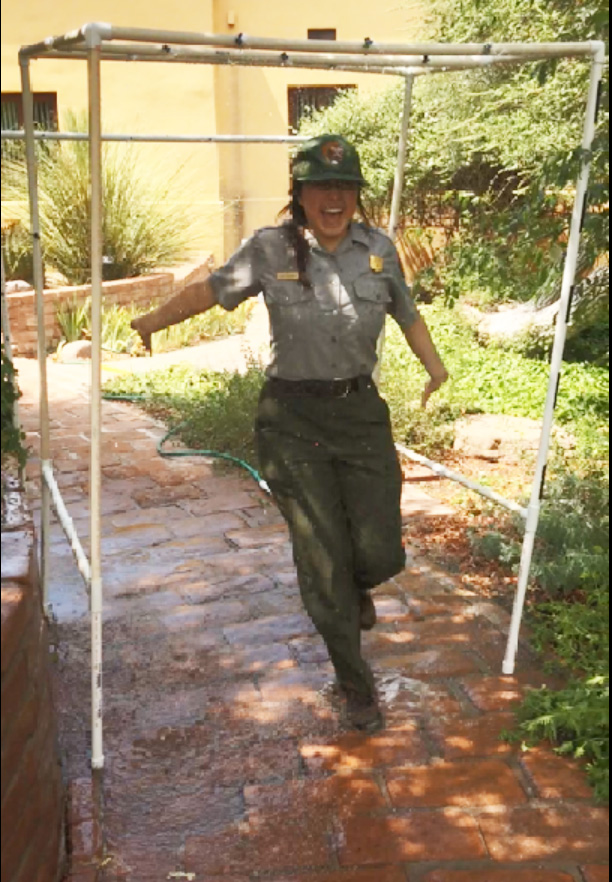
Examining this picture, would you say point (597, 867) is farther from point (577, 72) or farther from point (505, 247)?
point (577, 72)

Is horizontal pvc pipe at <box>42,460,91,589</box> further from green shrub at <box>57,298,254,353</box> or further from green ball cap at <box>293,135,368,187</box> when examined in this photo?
green shrub at <box>57,298,254,353</box>

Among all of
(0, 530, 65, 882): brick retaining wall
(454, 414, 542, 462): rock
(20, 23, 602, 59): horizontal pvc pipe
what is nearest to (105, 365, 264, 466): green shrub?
(454, 414, 542, 462): rock

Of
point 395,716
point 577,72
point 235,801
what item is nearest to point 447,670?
point 395,716

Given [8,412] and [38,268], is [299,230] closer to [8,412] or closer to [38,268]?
[38,268]

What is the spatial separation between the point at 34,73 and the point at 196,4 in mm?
2349

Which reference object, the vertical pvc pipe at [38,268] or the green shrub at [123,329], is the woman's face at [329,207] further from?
the green shrub at [123,329]

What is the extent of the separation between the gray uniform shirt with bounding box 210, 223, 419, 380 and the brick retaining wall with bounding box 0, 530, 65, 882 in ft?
3.57

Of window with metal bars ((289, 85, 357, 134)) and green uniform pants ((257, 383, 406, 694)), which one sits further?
window with metal bars ((289, 85, 357, 134))

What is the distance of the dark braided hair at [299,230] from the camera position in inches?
133

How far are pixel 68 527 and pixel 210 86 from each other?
12370mm

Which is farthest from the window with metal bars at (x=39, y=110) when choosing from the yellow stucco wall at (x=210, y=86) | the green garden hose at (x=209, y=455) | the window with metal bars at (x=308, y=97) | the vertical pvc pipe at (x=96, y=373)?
the vertical pvc pipe at (x=96, y=373)

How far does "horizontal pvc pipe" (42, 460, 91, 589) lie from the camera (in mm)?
3291

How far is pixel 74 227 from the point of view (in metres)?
11.8

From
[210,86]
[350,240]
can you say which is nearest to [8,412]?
[350,240]
